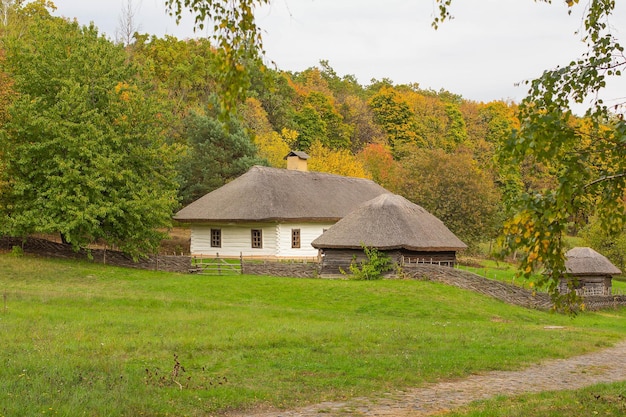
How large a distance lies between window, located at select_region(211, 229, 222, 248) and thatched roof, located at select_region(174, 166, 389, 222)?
1878mm

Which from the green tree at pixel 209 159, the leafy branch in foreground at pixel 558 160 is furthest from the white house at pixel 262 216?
the leafy branch in foreground at pixel 558 160

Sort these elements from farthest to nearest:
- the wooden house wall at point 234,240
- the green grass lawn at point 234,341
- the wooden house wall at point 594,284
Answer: the wooden house wall at point 234,240
the wooden house wall at point 594,284
the green grass lawn at point 234,341

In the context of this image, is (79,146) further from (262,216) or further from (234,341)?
(234,341)

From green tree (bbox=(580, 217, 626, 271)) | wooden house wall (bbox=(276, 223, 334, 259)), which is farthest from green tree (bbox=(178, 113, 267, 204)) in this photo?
green tree (bbox=(580, 217, 626, 271))

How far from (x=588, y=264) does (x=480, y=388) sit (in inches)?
1103

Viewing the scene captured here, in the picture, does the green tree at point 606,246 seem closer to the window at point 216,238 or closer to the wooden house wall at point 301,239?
the wooden house wall at point 301,239

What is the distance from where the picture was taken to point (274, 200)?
4075cm

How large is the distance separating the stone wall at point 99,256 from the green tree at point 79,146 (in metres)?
0.89

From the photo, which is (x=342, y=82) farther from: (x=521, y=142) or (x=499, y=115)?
(x=521, y=142)

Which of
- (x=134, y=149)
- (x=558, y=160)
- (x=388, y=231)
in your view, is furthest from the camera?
(x=134, y=149)

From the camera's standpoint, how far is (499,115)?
301 ft

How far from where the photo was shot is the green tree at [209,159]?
48656 mm

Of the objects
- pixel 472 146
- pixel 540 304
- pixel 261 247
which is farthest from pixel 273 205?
pixel 472 146

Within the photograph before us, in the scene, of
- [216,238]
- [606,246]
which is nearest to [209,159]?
[216,238]
